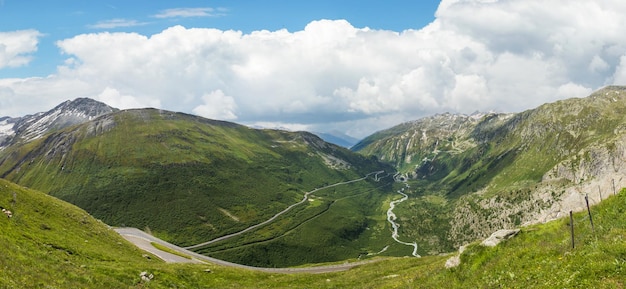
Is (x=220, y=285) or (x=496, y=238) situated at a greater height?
(x=496, y=238)

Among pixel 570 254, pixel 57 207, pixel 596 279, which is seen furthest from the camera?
pixel 57 207

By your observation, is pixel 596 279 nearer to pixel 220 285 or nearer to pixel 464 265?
pixel 464 265

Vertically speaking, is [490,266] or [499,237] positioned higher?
[499,237]

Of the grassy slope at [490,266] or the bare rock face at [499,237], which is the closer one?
the grassy slope at [490,266]

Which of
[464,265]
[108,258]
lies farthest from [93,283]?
[464,265]

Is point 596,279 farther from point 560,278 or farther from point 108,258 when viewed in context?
point 108,258

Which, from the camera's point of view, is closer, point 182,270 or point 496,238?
point 496,238

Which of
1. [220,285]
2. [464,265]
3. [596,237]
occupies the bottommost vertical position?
[220,285]

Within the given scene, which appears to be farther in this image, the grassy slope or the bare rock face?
the bare rock face

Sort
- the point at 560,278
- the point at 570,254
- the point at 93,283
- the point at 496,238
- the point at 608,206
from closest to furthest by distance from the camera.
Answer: the point at 560,278
the point at 570,254
the point at 608,206
the point at 496,238
the point at 93,283

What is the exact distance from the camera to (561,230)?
30.7 metres

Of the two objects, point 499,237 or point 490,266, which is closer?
point 490,266

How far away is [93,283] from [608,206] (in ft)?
157

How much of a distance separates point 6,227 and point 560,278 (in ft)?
228
